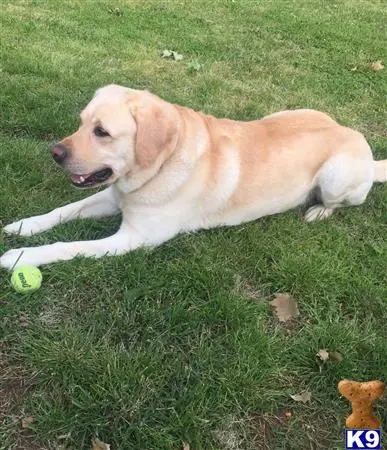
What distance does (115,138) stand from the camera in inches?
119

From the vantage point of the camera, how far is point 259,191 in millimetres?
3652

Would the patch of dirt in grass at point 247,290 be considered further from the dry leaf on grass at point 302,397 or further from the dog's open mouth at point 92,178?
the dog's open mouth at point 92,178

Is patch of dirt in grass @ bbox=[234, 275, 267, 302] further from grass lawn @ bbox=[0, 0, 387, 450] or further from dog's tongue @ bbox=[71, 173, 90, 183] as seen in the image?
dog's tongue @ bbox=[71, 173, 90, 183]

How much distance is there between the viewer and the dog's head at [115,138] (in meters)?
3.02

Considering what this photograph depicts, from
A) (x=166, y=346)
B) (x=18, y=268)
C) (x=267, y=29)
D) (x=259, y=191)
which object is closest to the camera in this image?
(x=166, y=346)

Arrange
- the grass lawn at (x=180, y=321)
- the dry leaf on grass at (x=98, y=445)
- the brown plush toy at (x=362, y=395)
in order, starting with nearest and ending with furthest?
the dry leaf on grass at (x=98, y=445), the grass lawn at (x=180, y=321), the brown plush toy at (x=362, y=395)

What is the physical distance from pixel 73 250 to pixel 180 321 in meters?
0.80

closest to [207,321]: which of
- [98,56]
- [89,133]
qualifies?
[89,133]

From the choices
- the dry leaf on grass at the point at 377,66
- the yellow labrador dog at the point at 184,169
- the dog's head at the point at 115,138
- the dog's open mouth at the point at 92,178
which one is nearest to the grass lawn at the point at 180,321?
the yellow labrador dog at the point at 184,169

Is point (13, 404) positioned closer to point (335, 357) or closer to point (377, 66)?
point (335, 357)

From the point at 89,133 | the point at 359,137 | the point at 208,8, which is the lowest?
the point at 208,8

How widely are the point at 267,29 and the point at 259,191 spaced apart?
16.1ft

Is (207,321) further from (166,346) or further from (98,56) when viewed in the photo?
(98,56)

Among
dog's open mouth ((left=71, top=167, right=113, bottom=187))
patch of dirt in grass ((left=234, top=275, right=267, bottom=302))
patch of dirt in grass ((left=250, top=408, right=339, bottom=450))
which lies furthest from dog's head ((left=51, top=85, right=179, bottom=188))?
patch of dirt in grass ((left=250, top=408, right=339, bottom=450))
